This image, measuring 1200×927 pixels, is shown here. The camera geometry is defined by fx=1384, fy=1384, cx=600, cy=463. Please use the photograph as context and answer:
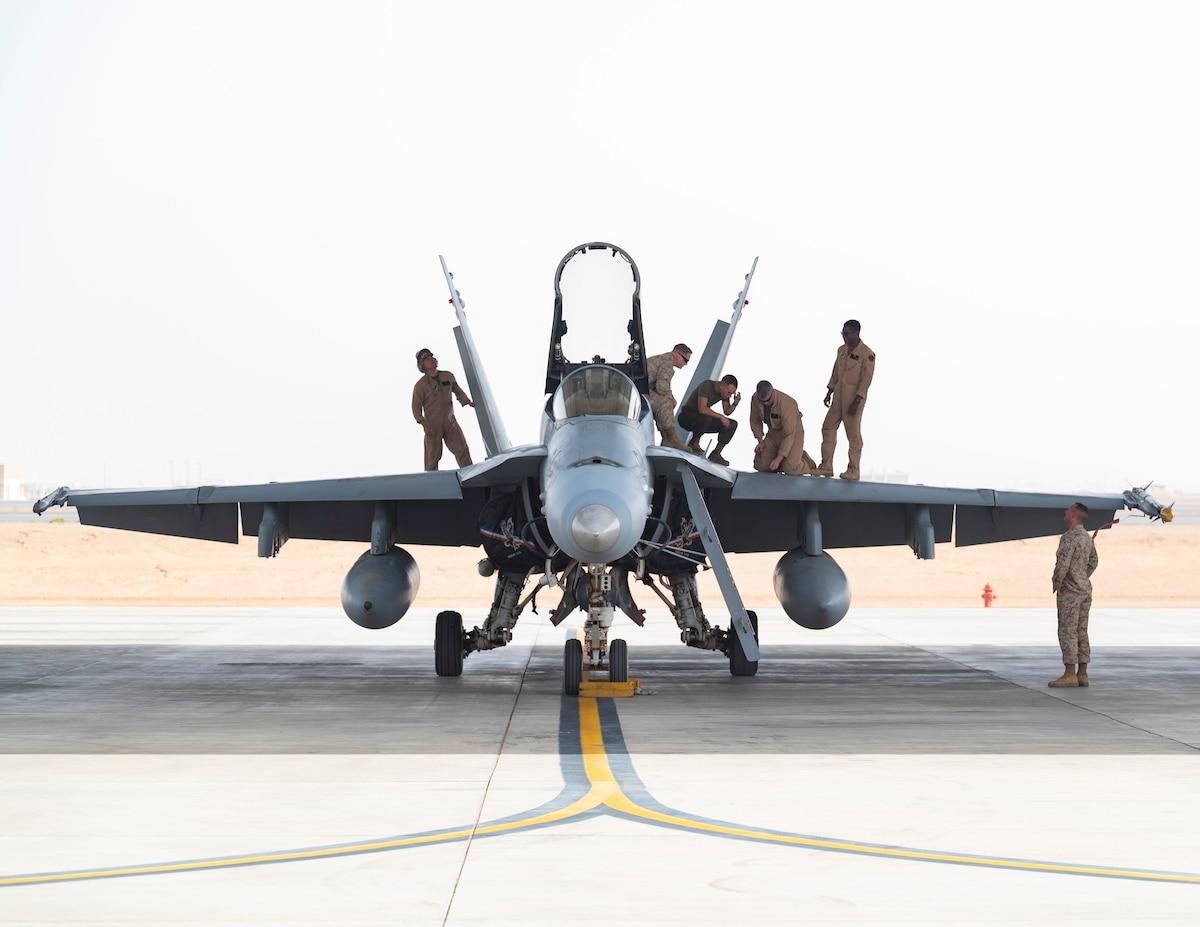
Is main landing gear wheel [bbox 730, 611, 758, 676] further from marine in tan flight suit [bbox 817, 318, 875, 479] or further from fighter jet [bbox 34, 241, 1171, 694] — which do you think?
marine in tan flight suit [bbox 817, 318, 875, 479]

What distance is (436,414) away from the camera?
616 inches

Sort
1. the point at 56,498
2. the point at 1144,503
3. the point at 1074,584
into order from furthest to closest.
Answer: the point at 56,498, the point at 1144,503, the point at 1074,584

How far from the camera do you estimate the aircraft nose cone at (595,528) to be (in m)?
10.4

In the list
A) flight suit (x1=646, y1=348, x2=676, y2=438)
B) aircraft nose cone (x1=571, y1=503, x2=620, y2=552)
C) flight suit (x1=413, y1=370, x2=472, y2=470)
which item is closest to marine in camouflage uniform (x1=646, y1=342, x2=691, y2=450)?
flight suit (x1=646, y1=348, x2=676, y2=438)

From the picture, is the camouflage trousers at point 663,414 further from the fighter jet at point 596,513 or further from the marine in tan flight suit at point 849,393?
the marine in tan flight suit at point 849,393

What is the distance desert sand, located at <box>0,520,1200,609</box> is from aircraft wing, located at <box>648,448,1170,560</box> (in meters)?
14.0

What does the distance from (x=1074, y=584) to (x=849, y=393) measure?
9.62 ft

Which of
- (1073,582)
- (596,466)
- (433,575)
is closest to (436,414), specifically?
(596,466)

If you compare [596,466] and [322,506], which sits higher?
[596,466]

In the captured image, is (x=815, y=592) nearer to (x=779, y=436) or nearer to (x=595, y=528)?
(x=779, y=436)

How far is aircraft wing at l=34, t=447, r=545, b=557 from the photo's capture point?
521 inches
